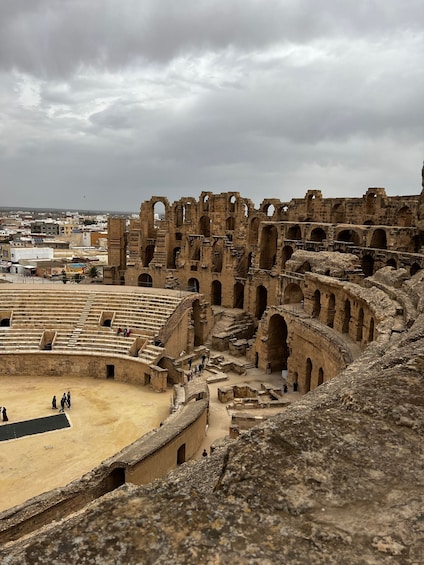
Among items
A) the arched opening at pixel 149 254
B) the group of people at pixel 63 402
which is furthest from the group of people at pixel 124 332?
the arched opening at pixel 149 254

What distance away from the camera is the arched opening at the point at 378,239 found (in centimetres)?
2553

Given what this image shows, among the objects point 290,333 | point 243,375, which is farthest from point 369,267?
point 243,375

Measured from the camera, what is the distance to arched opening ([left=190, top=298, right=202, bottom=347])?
2712 cm

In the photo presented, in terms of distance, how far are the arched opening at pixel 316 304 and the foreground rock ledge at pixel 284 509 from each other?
655 inches

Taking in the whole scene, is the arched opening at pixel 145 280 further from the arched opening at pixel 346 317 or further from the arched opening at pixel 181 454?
the arched opening at pixel 181 454

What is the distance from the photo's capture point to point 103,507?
2.98 meters

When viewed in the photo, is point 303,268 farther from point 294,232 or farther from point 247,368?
point 294,232

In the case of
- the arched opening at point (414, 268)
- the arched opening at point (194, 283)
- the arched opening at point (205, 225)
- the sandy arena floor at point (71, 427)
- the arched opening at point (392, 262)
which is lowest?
→ the sandy arena floor at point (71, 427)

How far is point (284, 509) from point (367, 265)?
23448 mm

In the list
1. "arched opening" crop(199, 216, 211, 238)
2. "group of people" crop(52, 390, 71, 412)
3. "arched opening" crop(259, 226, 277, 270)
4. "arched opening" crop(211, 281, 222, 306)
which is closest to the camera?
"group of people" crop(52, 390, 71, 412)

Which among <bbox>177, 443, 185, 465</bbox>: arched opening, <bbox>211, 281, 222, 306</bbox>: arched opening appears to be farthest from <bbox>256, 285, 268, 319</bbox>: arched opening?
<bbox>177, 443, 185, 465</bbox>: arched opening

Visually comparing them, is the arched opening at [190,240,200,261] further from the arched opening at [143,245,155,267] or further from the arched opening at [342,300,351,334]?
the arched opening at [342,300,351,334]

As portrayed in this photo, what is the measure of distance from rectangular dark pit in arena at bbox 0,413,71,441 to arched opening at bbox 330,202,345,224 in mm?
23308

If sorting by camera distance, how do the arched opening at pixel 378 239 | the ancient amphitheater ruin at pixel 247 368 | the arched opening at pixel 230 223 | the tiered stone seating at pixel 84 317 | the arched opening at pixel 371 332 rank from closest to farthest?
1. the ancient amphitheater ruin at pixel 247 368
2. the arched opening at pixel 371 332
3. the tiered stone seating at pixel 84 317
4. the arched opening at pixel 378 239
5. the arched opening at pixel 230 223
